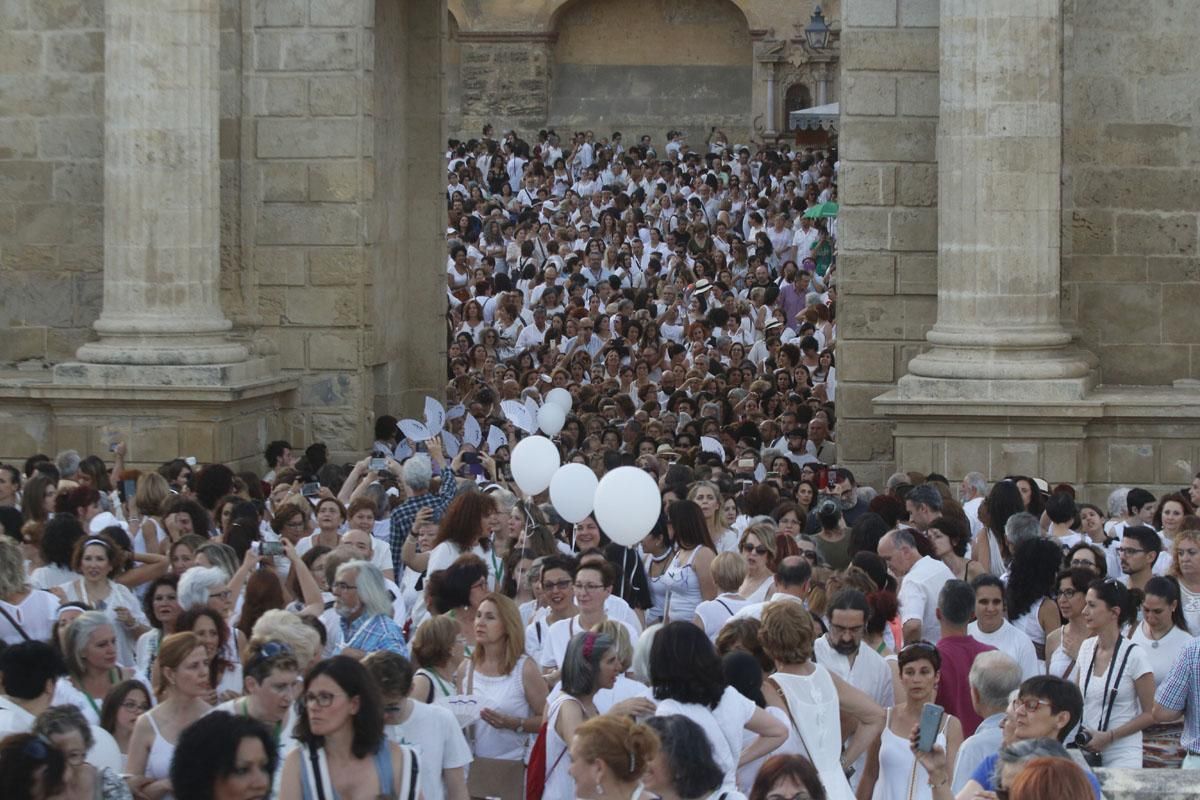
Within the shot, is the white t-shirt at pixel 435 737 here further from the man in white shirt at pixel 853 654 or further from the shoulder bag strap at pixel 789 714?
the man in white shirt at pixel 853 654

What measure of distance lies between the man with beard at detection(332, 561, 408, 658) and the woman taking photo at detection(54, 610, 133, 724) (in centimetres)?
92

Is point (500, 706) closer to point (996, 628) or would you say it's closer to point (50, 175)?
point (996, 628)

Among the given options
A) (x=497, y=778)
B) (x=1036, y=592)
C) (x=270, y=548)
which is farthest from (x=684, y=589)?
(x=497, y=778)

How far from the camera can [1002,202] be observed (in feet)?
55.9

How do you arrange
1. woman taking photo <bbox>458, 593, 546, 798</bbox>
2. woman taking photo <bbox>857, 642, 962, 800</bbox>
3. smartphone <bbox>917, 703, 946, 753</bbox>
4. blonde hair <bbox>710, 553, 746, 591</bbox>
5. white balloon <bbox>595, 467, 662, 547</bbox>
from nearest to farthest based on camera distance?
smartphone <bbox>917, 703, 946, 753</bbox> < woman taking photo <bbox>857, 642, 962, 800</bbox> < woman taking photo <bbox>458, 593, 546, 798</bbox> < blonde hair <bbox>710, 553, 746, 591</bbox> < white balloon <bbox>595, 467, 662, 547</bbox>

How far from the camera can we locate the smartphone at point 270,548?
11.7 metres

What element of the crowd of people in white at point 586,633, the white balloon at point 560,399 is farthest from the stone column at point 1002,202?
the white balloon at point 560,399

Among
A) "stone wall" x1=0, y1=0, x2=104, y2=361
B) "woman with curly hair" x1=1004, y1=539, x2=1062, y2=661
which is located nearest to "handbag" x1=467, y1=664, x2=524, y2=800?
"woman with curly hair" x1=1004, y1=539, x2=1062, y2=661

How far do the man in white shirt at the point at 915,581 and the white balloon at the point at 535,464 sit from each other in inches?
92.3

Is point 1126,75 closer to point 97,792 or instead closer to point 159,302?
point 159,302

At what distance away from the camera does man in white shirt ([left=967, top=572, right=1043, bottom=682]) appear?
33.6 feet

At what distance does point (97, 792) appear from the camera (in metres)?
7.21

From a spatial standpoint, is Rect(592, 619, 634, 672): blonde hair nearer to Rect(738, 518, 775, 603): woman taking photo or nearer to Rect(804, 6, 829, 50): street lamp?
Rect(738, 518, 775, 603): woman taking photo

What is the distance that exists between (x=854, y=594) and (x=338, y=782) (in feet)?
9.08
